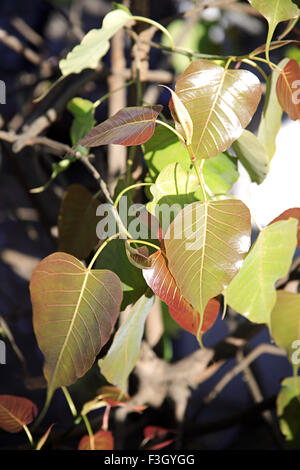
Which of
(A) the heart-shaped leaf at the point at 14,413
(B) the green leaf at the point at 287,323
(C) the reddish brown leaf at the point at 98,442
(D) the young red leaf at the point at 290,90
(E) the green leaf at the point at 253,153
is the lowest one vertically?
(C) the reddish brown leaf at the point at 98,442

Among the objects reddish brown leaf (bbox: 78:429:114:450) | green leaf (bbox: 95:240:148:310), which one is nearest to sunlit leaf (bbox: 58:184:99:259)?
green leaf (bbox: 95:240:148:310)

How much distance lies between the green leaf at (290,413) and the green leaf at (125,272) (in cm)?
20

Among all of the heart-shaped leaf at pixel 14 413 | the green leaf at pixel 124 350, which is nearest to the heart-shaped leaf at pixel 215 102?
the green leaf at pixel 124 350

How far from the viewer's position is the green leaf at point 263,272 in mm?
258

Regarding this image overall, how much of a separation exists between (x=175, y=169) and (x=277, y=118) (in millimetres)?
97

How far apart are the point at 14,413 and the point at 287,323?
24 centimetres

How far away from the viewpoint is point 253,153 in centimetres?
28

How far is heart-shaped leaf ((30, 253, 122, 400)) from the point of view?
0.25 metres

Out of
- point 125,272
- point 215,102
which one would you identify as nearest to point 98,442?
point 125,272

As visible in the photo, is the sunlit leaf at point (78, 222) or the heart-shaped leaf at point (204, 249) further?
the sunlit leaf at point (78, 222)

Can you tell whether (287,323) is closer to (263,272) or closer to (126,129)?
(263,272)

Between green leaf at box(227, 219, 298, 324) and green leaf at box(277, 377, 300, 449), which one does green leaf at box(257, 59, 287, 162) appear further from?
green leaf at box(277, 377, 300, 449)

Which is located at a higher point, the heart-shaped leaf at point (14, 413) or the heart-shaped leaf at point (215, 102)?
the heart-shaped leaf at point (215, 102)

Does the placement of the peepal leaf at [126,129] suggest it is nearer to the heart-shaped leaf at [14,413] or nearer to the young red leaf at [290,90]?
the young red leaf at [290,90]
